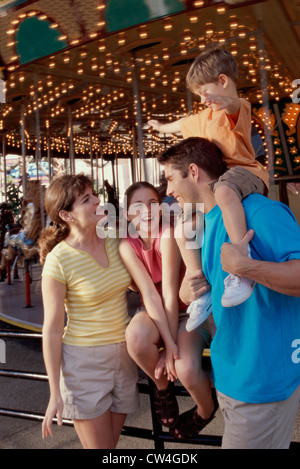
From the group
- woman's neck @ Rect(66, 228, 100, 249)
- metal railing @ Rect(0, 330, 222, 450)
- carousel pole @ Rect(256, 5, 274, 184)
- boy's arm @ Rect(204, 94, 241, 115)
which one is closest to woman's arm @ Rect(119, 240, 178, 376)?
woman's neck @ Rect(66, 228, 100, 249)

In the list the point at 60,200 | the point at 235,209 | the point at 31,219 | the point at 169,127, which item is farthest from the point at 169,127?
the point at 31,219

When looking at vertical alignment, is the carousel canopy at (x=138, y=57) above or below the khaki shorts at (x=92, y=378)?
above

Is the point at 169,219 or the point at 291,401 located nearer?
the point at 291,401

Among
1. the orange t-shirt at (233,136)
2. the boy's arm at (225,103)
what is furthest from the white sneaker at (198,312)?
the boy's arm at (225,103)

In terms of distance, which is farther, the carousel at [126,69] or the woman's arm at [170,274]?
the carousel at [126,69]

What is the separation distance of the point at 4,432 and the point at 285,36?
13.4 feet

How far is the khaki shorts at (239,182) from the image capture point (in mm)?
1724

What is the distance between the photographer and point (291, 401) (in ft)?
4.99

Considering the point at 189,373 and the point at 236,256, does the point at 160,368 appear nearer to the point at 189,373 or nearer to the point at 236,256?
the point at 189,373

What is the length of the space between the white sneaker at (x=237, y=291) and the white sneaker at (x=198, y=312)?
0.29 metres

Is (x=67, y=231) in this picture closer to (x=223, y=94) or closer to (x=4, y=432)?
(x=223, y=94)

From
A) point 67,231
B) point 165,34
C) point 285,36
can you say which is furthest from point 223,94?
point 285,36

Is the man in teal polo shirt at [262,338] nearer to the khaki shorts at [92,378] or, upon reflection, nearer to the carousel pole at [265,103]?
the khaki shorts at [92,378]

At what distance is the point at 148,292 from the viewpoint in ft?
6.79
